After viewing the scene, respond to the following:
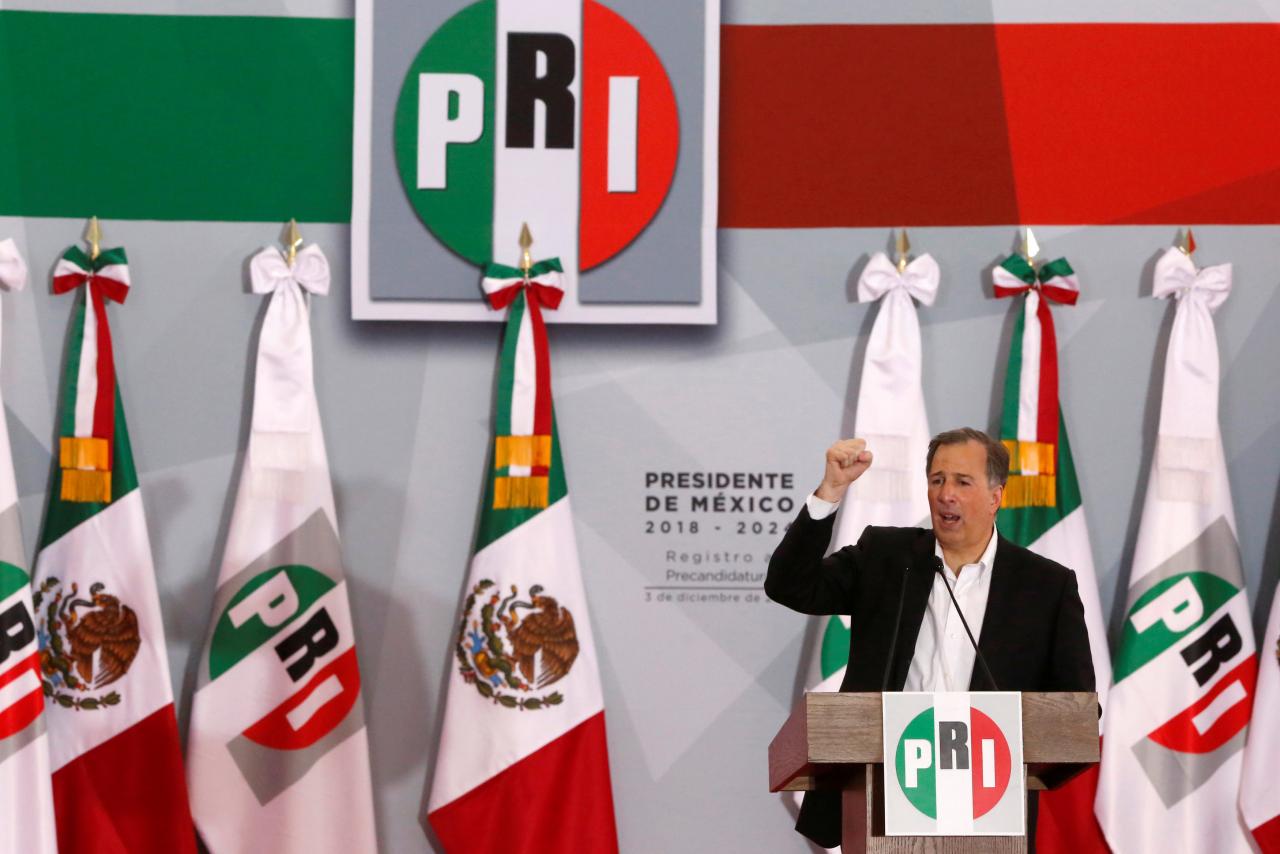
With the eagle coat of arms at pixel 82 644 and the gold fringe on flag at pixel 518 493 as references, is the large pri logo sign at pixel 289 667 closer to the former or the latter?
the eagle coat of arms at pixel 82 644

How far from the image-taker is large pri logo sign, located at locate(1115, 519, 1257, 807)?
431 centimetres

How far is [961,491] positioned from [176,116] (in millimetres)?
3039

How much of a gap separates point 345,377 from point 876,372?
5.63 ft

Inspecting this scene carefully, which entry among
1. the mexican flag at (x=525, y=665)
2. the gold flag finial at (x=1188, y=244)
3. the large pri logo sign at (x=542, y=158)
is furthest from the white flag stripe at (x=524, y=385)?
the gold flag finial at (x=1188, y=244)

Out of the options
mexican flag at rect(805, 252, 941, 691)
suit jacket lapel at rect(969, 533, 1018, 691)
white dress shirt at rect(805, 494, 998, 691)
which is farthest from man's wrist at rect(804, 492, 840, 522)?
mexican flag at rect(805, 252, 941, 691)

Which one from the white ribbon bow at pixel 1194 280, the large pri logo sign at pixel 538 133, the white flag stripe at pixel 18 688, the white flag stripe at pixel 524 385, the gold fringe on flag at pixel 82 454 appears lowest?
the white flag stripe at pixel 18 688

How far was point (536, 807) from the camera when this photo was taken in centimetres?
434

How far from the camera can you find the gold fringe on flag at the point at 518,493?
444 cm

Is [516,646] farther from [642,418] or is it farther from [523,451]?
[642,418]

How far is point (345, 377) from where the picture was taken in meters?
4.64

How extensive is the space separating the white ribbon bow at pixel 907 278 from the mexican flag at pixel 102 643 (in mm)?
2409

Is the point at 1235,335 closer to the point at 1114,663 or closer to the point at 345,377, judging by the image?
the point at 1114,663

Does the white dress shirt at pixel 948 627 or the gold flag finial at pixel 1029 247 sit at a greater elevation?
the gold flag finial at pixel 1029 247

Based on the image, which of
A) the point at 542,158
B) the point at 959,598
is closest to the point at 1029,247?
the point at 542,158
